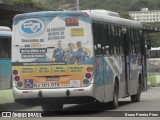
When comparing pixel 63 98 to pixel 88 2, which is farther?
pixel 88 2

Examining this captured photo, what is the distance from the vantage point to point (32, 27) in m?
17.0

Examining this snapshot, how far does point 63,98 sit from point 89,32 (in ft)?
6.76

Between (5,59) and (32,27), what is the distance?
5.92 m

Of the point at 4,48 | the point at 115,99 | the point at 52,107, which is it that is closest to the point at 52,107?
the point at 52,107

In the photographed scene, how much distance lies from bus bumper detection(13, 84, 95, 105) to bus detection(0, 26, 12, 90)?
5373mm

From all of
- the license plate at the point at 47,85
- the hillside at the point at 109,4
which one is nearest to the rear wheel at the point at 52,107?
the license plate at the point at 47,85

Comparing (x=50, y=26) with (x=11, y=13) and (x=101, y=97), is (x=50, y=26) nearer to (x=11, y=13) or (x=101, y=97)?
(x=101, y=97)

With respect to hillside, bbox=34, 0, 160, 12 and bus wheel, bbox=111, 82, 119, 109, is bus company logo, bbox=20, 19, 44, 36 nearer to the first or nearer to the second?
bus wheel, bbox=111, 82, 119, 109

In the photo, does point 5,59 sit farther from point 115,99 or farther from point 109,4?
point 109,4

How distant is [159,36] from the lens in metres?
114

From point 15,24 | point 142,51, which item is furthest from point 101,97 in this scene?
point 142,51

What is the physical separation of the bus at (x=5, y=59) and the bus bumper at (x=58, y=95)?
5373 millimetres

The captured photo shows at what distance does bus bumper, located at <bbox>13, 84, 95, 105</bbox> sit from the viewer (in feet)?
53.7

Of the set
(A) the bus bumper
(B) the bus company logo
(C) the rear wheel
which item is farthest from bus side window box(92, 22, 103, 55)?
(C) the rear wheel
